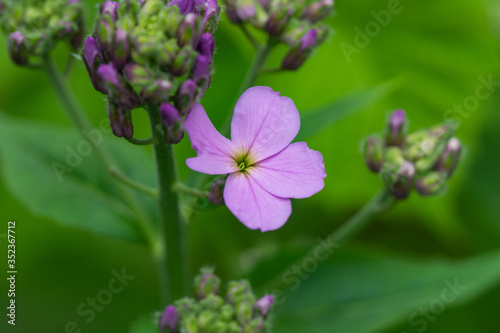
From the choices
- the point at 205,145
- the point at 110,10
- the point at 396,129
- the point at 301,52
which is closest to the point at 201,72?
the point at 205,145

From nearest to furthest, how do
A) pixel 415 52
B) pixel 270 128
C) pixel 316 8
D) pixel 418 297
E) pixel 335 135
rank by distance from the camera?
pixel 270 128
pixel 316 8
pixel 418 297
pixel 335 135
pixel 415 52

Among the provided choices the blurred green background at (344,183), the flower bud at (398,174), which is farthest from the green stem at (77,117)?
the flower bud at (398,174)

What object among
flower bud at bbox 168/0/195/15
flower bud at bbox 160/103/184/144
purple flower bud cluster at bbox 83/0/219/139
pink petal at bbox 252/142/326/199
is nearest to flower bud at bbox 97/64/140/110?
purple flower bud cluster at bbox 83/0/219/139

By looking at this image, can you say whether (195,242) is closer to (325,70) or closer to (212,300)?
(325,70)

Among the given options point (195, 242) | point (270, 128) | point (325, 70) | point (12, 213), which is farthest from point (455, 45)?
point (12, 213)

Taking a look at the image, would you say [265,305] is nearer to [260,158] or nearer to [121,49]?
[260,158]
